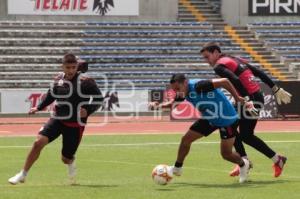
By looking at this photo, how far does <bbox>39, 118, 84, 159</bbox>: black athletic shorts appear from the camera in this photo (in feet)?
40.1

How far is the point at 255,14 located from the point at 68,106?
3795cm

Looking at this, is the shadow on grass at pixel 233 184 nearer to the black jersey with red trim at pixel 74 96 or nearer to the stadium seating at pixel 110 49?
the black jersey with red trim at pixel 74 96

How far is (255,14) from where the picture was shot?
49.0 m

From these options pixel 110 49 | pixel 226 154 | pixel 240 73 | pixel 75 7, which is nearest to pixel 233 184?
pixel 226 154

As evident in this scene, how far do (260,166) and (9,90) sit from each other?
22.4 metres

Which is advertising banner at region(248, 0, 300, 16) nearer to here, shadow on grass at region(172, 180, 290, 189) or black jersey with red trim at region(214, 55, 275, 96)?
black jersey with red trim at region(214, 55, 275, 96)

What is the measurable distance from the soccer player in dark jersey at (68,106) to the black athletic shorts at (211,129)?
5.26 feet

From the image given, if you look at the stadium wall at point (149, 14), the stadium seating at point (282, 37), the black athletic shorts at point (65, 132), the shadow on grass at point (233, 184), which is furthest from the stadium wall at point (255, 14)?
the black athletic shorts at point (65, 132)

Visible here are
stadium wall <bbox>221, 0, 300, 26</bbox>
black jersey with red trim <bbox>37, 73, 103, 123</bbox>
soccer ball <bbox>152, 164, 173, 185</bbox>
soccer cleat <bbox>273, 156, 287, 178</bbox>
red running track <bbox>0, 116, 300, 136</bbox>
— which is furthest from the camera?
stadium wall <bbox>221, 0, 300, 26</bbox>

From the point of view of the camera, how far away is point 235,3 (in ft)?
160

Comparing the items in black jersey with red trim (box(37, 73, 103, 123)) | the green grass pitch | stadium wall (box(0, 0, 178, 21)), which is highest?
stadium wall (box(0, 0, 178, 21))

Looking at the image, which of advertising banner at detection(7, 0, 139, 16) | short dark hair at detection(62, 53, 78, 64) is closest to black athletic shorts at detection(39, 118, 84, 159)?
short dark hair at detection(62, 53, 78, 64)

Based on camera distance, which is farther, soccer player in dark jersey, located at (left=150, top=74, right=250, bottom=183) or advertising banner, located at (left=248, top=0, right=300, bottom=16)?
advertising banner, located at (left=248, top=0, right=300, bottom=16)

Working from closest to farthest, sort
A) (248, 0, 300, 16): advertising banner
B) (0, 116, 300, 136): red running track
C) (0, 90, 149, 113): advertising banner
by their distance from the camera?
(0, 116, 300, 136): red running track → (0, 90, 149, 113): advertising banner → (248, 0, 300, 16): advertising banner
